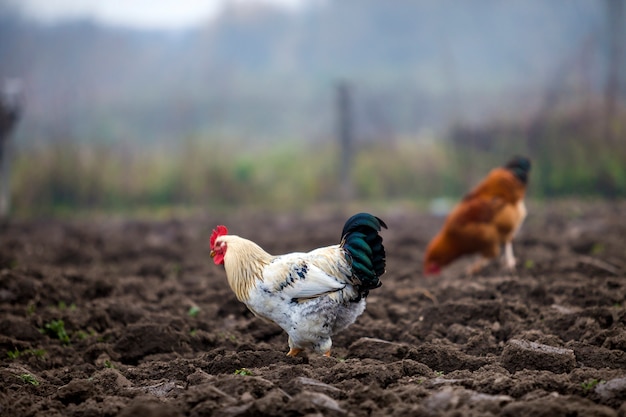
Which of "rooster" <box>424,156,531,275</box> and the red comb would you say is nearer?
the red comb

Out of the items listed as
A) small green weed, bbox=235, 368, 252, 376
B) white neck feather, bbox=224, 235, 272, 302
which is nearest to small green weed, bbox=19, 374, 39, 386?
small green weed, bbox=235, 368, 252, 376

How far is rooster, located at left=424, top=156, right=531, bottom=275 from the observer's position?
789cm

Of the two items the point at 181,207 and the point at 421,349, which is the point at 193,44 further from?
the point at 421,349

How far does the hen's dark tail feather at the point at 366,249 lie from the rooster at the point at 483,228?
341cm

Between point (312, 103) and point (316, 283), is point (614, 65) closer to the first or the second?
point (312, 103)

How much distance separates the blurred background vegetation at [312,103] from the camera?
52.9 ft

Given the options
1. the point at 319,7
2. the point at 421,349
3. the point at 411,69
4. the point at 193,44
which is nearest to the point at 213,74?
the point at 193,44

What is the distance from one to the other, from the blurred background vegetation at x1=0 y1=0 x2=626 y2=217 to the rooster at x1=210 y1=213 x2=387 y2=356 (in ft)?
38.4

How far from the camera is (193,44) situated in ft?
70.3

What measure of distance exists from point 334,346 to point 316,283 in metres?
0.93

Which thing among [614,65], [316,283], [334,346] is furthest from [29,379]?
[614,65]

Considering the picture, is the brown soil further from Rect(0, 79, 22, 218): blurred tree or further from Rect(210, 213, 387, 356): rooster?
Rect(0, 79, 22, 218): blurred tree

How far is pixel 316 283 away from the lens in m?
4.53

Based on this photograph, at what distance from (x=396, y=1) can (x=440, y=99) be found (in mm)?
4156
